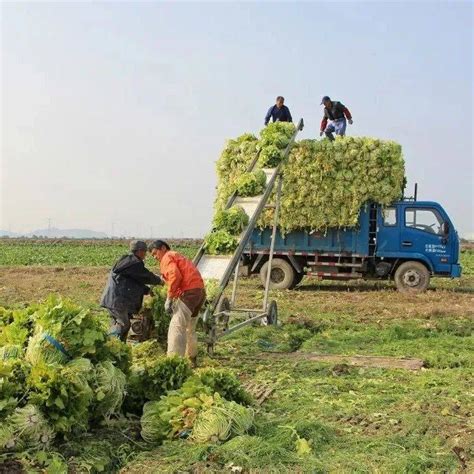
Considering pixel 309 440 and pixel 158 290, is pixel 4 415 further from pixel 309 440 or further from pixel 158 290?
pixel 158 290

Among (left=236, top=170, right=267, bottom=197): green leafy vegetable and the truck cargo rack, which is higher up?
(left=236, top=170, right=267, bottom=197): green leafy vegetable

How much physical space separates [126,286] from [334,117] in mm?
10219

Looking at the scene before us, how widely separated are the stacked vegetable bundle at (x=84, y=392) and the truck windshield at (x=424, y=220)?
12465 mm

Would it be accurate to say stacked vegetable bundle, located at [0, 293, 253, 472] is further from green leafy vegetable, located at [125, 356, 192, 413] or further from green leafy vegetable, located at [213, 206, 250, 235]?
green leafy vegetable, located at [213, 206, 250, 235]

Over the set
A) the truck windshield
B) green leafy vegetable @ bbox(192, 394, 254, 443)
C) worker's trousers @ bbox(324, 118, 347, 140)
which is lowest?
green leafy vegetable @ bbox(192, 394, 254, 443)

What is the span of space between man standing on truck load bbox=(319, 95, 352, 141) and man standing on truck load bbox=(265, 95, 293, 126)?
48.3 inches

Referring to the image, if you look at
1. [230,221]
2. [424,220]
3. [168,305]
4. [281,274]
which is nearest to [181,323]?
[168,305]

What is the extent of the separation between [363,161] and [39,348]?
42.6 feet

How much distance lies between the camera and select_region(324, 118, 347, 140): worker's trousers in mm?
17672

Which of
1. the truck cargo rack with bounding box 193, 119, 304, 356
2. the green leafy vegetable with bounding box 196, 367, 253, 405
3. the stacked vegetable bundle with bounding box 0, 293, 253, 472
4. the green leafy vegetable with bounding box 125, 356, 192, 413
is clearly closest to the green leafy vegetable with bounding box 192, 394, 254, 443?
the stacked vegetable bundle with bounding box 0, 293, 253, 472

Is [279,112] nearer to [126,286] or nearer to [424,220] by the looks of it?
[424,220]

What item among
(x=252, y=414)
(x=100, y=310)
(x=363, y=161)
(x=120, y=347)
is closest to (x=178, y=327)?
(x=120, y=347)

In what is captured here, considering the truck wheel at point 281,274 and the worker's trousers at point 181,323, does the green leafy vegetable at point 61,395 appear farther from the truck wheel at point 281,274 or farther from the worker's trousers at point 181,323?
the truck wheel at point 281,274

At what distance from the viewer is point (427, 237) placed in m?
17.8
